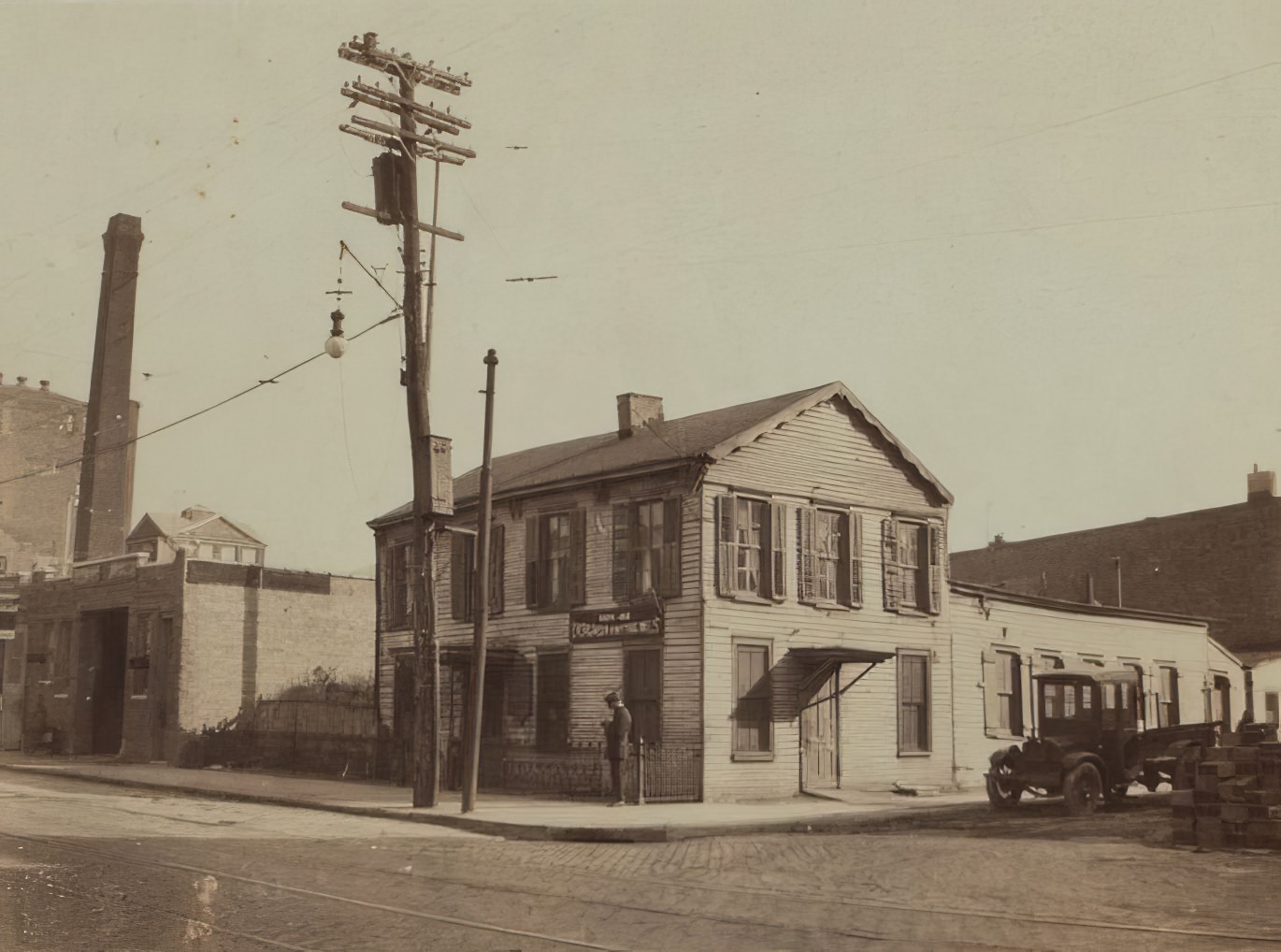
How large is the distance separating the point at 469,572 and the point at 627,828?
12.4 m

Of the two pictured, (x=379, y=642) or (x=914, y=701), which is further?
(x=379, y=642)

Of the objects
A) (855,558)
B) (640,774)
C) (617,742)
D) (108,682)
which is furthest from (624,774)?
(108,682)

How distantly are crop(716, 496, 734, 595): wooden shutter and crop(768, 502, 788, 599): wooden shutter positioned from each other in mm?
967

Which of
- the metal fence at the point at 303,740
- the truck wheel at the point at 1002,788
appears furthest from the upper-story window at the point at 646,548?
the metal fence at the point at 303,740

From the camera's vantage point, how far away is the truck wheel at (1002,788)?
21.5m

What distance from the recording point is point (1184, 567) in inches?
1791

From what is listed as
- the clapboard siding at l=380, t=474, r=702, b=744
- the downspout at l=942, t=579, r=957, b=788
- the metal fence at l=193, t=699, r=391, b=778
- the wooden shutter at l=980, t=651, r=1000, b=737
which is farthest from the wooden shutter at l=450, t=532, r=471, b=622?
the wooden shutter at l=980, t=651, r=1000, b=737

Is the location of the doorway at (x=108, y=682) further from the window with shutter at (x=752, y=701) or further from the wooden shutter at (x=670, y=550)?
the window with shutter at (x=752, y=701)

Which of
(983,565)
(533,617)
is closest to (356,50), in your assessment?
(533,617)

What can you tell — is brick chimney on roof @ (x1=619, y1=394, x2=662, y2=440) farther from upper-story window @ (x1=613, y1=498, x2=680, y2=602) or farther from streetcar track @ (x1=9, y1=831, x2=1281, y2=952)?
streetcar track @ (x1=9, y1=831, x2=1281, y2=952)

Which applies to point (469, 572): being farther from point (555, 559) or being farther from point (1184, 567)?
point (1184, 567)

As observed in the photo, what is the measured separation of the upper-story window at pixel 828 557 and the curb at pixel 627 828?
4.88 meters

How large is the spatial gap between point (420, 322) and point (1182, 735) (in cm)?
1464

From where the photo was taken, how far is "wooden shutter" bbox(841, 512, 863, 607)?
2600cm
